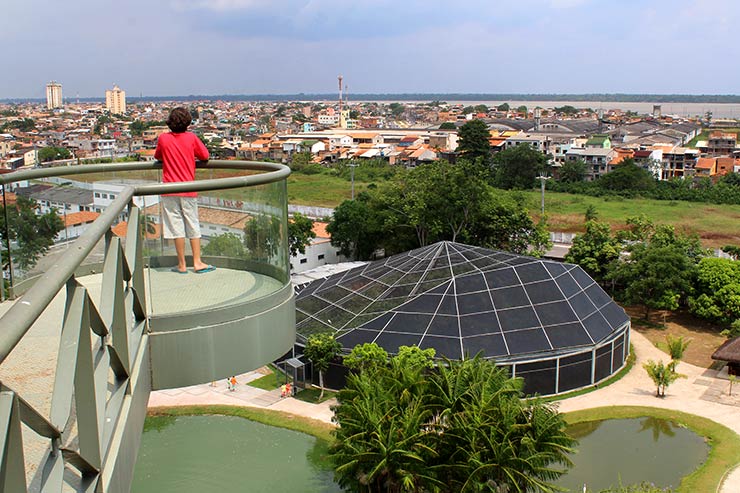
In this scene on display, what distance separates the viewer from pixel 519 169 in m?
71.5

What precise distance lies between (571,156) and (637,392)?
63.7 metres

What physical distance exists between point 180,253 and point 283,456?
48.4ft

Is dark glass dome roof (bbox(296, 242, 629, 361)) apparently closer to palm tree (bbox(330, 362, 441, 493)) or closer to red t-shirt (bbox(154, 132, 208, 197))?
palm tree (bbox(330, 362, 441, 493))

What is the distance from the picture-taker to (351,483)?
14.5 meters

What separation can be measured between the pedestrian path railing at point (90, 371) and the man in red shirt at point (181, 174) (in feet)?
1.19

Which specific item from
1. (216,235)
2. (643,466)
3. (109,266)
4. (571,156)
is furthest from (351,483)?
(571,156)

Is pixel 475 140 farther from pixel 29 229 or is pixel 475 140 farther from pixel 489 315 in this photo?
pixel 29 229

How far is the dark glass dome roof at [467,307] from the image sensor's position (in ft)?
73.8

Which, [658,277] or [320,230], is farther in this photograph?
[320,230]

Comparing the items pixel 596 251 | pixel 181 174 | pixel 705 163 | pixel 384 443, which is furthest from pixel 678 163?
pixel 181 174

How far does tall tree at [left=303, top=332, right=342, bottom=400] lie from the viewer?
2189cm

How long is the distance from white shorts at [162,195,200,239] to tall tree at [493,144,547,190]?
6700 cm

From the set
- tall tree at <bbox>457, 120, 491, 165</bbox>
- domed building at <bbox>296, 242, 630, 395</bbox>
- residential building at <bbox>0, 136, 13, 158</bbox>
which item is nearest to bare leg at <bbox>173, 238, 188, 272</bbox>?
domed building at <bbox>296, 242, 630, 395</bbox>

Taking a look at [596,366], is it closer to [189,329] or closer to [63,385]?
[189,329]
